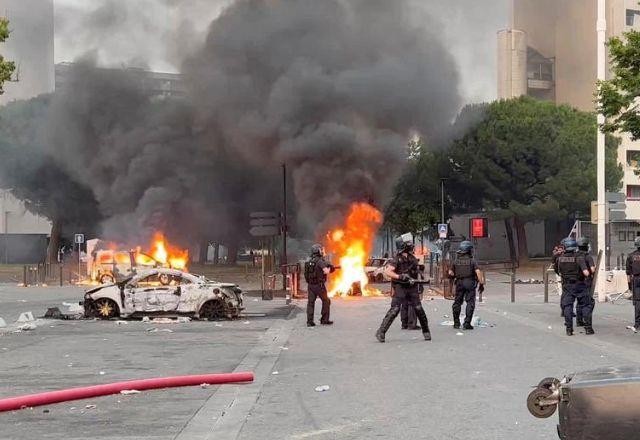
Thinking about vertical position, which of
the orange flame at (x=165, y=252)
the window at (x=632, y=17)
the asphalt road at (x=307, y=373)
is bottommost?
the asphalt road at (x=307, y=373)

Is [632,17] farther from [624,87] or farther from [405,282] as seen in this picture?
[405,282]

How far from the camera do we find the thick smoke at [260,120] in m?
30.8

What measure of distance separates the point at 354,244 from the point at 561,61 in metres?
36.7

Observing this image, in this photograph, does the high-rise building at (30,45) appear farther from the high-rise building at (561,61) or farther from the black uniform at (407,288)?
the black uniform at (407,288)

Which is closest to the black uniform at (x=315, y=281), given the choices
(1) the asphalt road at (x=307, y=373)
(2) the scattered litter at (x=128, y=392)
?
(1) the asphalt road at (x=307, y=373)

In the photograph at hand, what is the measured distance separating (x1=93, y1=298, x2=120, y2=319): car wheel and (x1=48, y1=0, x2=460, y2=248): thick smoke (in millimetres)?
14208

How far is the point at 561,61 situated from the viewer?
5781 cm

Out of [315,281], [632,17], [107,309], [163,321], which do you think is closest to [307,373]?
[315,281]

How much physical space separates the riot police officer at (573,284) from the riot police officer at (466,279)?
1408mm

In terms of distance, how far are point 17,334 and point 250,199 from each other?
3060 centimetres

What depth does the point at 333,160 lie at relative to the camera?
99.3ft

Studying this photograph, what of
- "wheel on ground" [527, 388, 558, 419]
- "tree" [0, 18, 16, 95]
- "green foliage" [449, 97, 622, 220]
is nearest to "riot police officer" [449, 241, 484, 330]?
"tree" [0, 18, 16, 95]

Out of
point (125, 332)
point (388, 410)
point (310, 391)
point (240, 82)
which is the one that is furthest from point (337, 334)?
point (240, 82)

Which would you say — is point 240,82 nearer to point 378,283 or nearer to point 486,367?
point 378,283
